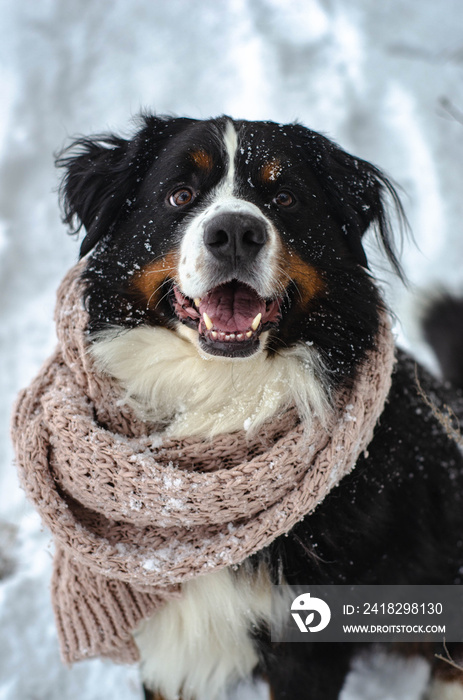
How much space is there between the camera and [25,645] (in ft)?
8.36

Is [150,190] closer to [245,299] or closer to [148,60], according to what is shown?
[245,299]

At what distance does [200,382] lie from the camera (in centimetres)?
187

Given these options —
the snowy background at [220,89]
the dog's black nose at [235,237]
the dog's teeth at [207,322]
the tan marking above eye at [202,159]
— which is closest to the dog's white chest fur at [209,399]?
the dog's teeth at [207,322]

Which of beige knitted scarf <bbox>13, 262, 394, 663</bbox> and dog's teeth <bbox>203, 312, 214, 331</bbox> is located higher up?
dog's teeth <bbox>203, 312, 214, 331</bbox>

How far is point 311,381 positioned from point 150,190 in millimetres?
835

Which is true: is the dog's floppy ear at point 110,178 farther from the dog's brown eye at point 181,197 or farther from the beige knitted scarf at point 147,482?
the beige knitted scarf at point 147,482

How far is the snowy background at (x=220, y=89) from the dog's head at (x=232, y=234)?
180 cm

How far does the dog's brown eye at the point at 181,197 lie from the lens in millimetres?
1918

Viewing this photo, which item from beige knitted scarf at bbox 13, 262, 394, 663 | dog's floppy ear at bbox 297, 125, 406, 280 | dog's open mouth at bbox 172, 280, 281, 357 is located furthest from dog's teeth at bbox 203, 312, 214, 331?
dog's floppy ear at bbox 297, 125, 406, 280

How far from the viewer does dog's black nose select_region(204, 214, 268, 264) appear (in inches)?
63.9

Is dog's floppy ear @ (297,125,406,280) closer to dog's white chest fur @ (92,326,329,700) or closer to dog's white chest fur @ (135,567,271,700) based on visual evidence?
dog's white chest fur @ (92,326,329,700)

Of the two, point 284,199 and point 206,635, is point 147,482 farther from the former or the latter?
point 284,199

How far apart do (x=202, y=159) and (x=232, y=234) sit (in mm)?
404

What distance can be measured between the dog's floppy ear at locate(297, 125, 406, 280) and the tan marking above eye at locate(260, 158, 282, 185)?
0.19 metres
